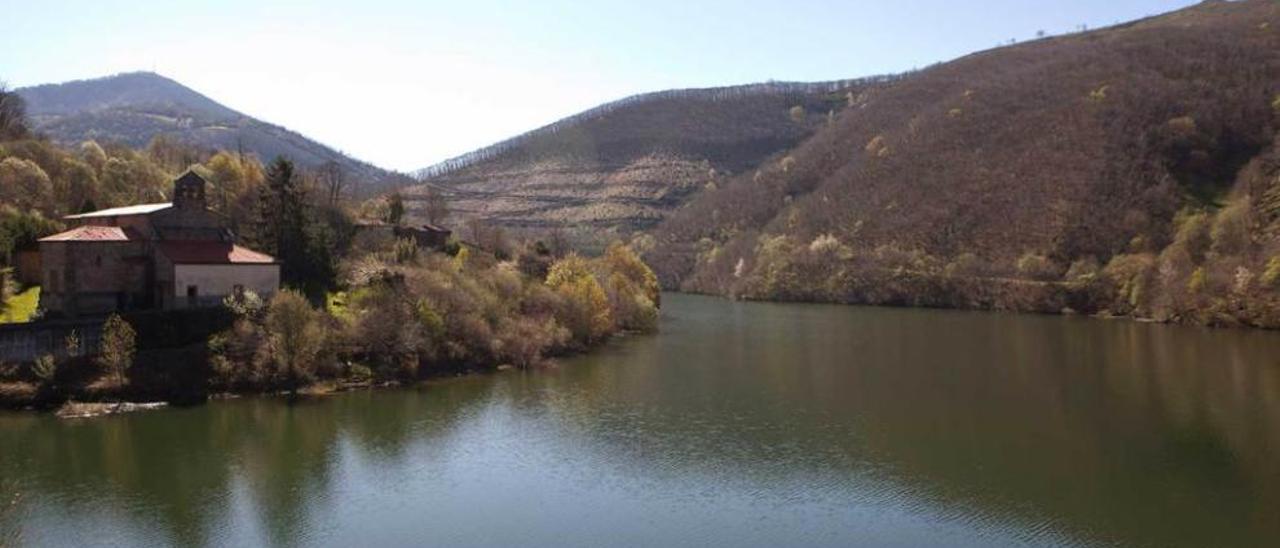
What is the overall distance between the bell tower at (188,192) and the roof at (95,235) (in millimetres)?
2450

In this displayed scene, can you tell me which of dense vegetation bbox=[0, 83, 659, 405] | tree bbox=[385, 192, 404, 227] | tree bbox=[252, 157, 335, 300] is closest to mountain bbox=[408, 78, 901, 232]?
tree bbox=[385, 192, 404, 227]

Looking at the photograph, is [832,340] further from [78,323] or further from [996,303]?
[78,323]

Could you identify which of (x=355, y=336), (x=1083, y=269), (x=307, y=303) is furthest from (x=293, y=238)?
(x=1083, y=269)

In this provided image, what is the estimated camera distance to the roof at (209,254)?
4219 cm

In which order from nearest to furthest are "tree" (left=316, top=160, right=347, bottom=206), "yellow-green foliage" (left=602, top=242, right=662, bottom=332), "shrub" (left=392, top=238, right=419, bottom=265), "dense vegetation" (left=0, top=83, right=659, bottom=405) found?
"dense vegetation" (left=0, top=83, right=659, bottom=405) → "shrub" (left=392, top=238, right=419, bottom=265) → "yellow-green foliage" (left=602, top=242, right=662, bottom=332) → "tree" (left=316, top=160, right=347, bottom=206)

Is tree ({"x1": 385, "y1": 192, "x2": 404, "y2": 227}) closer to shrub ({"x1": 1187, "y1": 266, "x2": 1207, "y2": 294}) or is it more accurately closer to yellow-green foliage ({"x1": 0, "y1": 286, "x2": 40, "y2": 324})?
yellow-green foliage ({"x1": 0, "y1": 286, "x2": 40, "y2": 324})

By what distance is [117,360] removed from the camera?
3716 cm

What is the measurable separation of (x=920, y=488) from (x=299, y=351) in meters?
25.6

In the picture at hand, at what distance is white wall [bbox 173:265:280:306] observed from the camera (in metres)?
41.9

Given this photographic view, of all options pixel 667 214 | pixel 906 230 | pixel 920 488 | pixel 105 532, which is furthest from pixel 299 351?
pixel 667 214

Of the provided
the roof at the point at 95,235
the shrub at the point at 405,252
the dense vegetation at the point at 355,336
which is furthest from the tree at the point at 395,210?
the roof at the point at 95,235

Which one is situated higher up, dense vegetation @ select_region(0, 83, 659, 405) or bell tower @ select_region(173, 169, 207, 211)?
bell tower @ select_region(173, 169, 207, 211)

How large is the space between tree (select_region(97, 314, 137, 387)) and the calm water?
11.1 ft

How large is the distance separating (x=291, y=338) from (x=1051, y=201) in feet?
293
